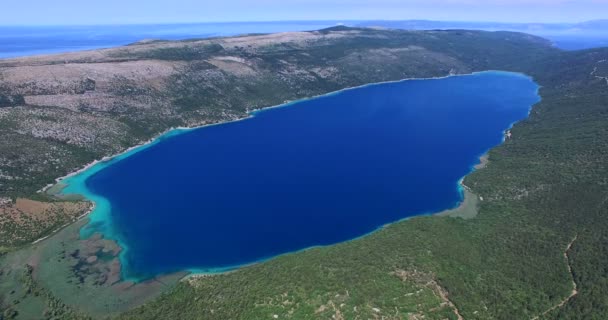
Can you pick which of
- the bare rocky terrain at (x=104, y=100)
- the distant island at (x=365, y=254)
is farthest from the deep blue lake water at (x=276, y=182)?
the bare rocky terrain at (x=104, y=100)

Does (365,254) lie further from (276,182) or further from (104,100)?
(104,100)

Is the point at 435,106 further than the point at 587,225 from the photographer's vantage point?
Yes

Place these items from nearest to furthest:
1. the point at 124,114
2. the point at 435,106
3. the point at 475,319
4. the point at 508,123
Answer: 1. the point at 475,319
2. the point at 124,114
3. the point at 508,123
4. the point at 435,106

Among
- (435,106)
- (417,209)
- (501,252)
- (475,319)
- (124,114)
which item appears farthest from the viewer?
(435,106)

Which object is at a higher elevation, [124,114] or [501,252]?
[124,114]

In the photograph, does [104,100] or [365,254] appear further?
[104,100]

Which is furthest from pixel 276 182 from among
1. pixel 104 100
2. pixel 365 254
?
pixel 104 100

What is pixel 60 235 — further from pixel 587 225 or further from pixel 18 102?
pixel 587 225

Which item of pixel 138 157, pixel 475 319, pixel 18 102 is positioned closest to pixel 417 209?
pixel 475 319
